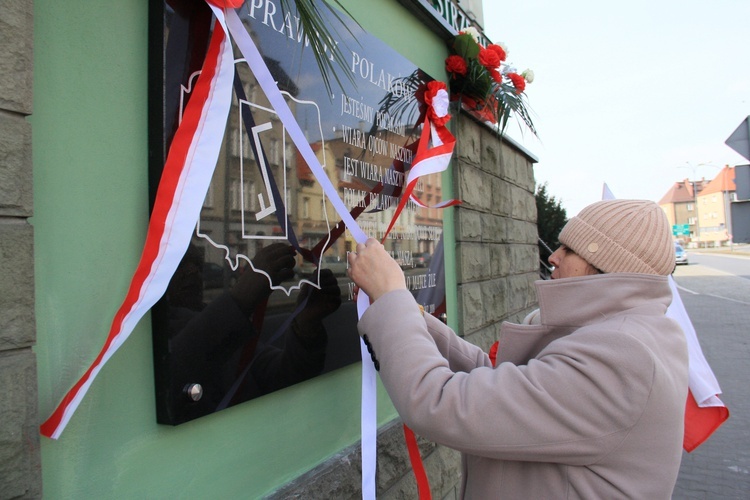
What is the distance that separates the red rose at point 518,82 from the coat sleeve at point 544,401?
107 inches

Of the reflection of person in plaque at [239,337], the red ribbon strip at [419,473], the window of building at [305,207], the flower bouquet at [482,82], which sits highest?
the flower bouquet at [482,82]

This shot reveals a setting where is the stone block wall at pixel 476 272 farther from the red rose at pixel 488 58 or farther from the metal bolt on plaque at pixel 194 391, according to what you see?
the metal bolt on plaque at pixel 194 391

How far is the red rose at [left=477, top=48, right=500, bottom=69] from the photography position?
11.2 ft

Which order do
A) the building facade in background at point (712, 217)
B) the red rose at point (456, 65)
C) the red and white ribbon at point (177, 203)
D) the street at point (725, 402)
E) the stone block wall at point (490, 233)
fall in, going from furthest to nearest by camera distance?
the building facade in background at point (712, 217) < the street at point (725, 402) < the stone block wall at point (490, 233) < the red rose at point (456, 65) < the red and white ribbon at point (177, 203)

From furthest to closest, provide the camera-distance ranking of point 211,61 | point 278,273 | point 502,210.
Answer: point 502,210
point 278,273
point 211,61

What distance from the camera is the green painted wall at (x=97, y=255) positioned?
4.02 ft

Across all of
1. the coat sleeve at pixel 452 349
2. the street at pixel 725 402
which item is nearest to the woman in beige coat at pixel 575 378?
the coat sleeve at pixel 452 349

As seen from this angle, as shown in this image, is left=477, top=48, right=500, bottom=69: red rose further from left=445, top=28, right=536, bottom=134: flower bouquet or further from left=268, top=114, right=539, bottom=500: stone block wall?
left=268, top=114, right=539, bottom=500: stone block wall

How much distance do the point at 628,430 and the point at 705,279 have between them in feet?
83.9

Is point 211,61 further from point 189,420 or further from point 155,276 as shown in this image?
point 189,420

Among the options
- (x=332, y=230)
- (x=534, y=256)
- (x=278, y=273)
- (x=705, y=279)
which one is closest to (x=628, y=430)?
(x=278, y=273)

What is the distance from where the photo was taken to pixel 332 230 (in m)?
2.14

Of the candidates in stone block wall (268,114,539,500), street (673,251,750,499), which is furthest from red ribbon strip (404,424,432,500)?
street (673,251,750,499)

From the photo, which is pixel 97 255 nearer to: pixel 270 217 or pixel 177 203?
pixel 177 203
